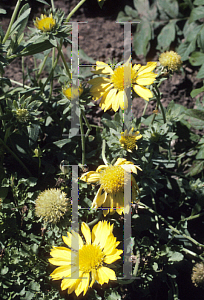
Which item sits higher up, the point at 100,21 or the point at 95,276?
the point at 100,21

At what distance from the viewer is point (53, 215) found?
144 centimetres

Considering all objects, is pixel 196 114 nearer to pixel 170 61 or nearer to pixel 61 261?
pixel 170 61

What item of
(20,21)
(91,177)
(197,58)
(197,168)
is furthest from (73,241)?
(197,58)

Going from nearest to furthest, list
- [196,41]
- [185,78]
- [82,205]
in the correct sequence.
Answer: [82,205] → [196,41] → [185,78]

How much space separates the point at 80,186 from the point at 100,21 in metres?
2.03

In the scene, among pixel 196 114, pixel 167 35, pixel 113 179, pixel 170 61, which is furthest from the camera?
pixel 167 35

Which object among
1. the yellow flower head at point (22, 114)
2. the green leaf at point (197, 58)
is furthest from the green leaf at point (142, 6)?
the yellow flower head at point (22, 114)

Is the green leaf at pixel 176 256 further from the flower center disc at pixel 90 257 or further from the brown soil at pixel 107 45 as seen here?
the brown soil at pixel 107 45

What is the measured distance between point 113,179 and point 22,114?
62cm

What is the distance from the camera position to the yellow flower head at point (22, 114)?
159 cm

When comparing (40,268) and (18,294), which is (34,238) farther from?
(18,294)

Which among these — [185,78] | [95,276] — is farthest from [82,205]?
[185,78]

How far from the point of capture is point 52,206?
1467mm

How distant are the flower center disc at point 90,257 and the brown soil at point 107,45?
4.42 feet
